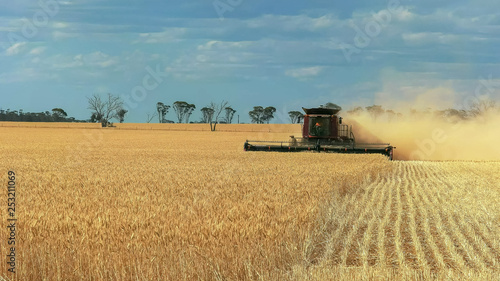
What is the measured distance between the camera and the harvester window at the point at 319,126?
1218 inches

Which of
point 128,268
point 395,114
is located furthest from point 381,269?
point 395,114

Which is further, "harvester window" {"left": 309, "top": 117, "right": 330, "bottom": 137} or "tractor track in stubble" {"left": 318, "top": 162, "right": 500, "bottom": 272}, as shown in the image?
"harvester window" {"left": 309, "top": 117, "right": 330, "bottom": 137}

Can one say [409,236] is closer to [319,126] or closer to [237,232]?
[237,232]

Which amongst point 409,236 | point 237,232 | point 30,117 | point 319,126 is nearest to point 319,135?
point 319,126

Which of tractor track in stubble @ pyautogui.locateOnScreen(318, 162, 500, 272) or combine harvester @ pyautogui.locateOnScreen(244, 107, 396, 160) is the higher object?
combine harvester @ pyautogui.locateOnScreen(244, 107, 396, 160)

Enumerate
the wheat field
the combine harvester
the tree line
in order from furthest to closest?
the tree line
the combine harvester
the wheat field

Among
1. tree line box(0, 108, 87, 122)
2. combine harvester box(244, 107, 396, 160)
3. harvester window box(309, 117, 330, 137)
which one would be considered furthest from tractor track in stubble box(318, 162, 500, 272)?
tree line box(0, 108, 87, 122)

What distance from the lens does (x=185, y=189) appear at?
10617mm

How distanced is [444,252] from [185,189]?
199 inches

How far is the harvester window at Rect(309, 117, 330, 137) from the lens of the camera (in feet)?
102

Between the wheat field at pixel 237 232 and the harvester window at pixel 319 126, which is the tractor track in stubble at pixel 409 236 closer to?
the wheat field at pixel 237 232

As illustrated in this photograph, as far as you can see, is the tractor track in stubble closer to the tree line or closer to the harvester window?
the harvester window

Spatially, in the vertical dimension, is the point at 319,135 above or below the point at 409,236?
above

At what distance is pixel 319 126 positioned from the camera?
30984 millimetres
